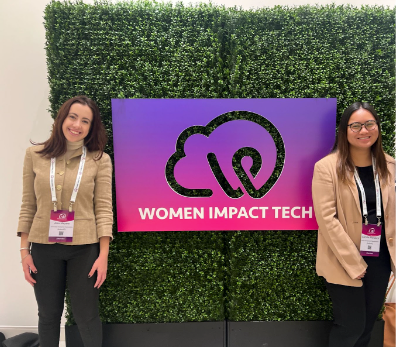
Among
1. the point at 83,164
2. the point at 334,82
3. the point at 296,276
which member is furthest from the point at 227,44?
the point at 296,276

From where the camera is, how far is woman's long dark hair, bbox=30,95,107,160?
1.73 meters

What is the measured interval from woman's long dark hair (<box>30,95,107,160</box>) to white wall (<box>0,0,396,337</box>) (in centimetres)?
76

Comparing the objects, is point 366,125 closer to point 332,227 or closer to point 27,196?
point 332,227

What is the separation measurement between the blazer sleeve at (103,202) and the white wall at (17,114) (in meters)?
0.98

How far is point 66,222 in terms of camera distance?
1.66 m

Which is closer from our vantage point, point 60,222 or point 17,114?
point 60,222

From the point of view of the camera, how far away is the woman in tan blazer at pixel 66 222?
1.67 meters

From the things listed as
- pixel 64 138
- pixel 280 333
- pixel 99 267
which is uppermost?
pixel 64 138

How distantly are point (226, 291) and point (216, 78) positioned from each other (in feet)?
5.60

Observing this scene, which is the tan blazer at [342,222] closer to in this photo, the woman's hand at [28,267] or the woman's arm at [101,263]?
the woman's arm at [101,263]

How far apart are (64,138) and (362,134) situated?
1.94 metres

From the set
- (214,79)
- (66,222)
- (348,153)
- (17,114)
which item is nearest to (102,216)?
(66,222)

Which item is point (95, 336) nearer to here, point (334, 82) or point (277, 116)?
point (277, 116)

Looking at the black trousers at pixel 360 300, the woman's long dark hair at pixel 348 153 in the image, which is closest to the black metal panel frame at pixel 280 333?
the black trousers at pixel 360 300
